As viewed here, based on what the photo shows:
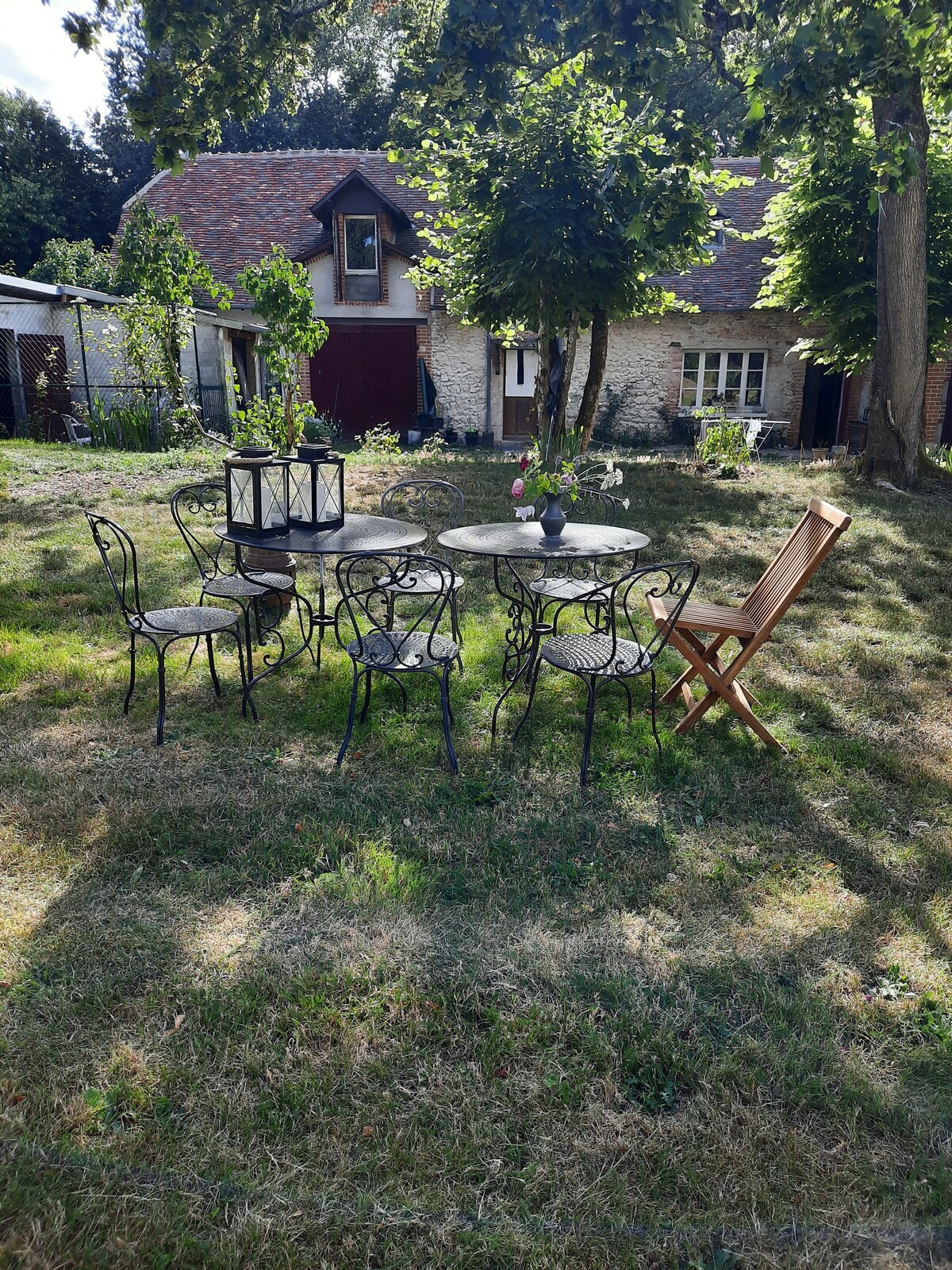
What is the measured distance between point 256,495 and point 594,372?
8934mm

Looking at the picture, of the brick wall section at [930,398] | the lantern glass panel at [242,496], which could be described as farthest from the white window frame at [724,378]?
the lantern glass panel at [242,496]

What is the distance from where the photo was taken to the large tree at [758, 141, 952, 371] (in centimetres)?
1252

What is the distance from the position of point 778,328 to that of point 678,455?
487cm

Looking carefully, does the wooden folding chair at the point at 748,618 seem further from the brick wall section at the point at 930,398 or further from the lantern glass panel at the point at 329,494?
the brick wall section at the point at 930,398

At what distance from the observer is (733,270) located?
59.9 feet

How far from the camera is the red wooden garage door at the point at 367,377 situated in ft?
61.2

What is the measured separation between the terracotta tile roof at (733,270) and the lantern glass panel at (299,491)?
47.2ft

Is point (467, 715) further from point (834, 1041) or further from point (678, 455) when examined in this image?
point (678, 455)

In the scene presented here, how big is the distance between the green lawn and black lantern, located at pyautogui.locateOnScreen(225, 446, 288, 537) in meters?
0.92

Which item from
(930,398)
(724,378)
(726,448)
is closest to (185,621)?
(726,448)

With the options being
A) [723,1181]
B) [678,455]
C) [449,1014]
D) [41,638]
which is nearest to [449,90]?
[41,638]

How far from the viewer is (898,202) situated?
10.5 metres

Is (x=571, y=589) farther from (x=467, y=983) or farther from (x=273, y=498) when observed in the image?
(x=467, y=983)

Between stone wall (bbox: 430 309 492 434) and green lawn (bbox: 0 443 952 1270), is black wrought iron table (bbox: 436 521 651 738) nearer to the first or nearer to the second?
green lawn (bbox: 0 443 952 1270)
